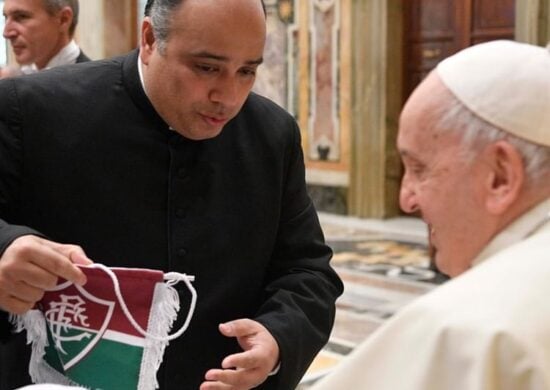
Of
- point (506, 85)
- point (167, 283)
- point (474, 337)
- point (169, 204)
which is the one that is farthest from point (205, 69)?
point (474, 337)

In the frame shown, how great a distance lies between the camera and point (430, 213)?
1514 mm

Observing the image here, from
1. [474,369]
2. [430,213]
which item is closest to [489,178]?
[430,213]

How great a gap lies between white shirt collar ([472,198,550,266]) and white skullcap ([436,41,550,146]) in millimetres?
107

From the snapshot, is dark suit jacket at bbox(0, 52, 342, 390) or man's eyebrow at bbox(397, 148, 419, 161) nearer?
man's eyebrow at bbox(397, 148, 419, 161)

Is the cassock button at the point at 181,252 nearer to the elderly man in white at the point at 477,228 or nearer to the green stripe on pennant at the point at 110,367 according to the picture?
the green stripe on pennant at the point at 110,367

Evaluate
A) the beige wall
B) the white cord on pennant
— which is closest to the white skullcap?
the white cord on pennant

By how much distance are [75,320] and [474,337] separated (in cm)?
93

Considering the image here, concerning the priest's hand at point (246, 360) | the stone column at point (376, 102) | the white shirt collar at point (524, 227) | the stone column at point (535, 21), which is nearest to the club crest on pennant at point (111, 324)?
the priest's hand at point (246, 360)

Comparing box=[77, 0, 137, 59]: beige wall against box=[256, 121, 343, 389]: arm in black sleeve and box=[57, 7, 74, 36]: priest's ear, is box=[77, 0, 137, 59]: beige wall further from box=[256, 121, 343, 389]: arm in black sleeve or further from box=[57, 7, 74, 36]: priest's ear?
box=[256, 121, 343, 389]: arm in black sleeve

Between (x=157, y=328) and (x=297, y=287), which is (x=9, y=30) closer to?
(x=297, y=287)

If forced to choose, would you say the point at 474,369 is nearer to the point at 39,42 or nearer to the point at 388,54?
the point at 39,42

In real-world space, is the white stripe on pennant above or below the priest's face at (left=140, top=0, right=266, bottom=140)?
below

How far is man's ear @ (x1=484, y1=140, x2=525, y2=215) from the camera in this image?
138cm

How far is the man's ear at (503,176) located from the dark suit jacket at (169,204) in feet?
2.30
